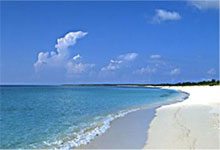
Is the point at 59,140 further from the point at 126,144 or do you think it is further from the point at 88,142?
the point at 126,144

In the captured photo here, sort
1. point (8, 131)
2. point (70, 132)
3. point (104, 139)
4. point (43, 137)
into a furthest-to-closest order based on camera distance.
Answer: point (8, 131) < point (70, 132) < point (43, 137) < point (104, 139)

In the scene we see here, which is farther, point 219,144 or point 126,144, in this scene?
point 126,144

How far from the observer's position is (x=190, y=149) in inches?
335

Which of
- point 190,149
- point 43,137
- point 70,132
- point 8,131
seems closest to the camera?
point 190,149

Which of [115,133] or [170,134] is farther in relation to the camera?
[115,133]

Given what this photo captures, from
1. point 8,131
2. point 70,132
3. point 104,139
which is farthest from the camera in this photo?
point 8,131

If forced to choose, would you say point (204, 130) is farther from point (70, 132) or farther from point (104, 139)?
point (70, 132)

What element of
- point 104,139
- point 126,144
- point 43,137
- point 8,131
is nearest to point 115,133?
point 104,139

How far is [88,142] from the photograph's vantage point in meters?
10.6

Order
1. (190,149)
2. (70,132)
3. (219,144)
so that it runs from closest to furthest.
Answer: (190,149) < (219,144) < (70,132)

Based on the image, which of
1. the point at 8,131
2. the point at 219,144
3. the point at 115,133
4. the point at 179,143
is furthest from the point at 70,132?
the point at 219,144

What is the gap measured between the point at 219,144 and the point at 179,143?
1.43 m

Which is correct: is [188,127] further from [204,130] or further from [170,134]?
[170,134]

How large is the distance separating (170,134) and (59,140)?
4.93 m
